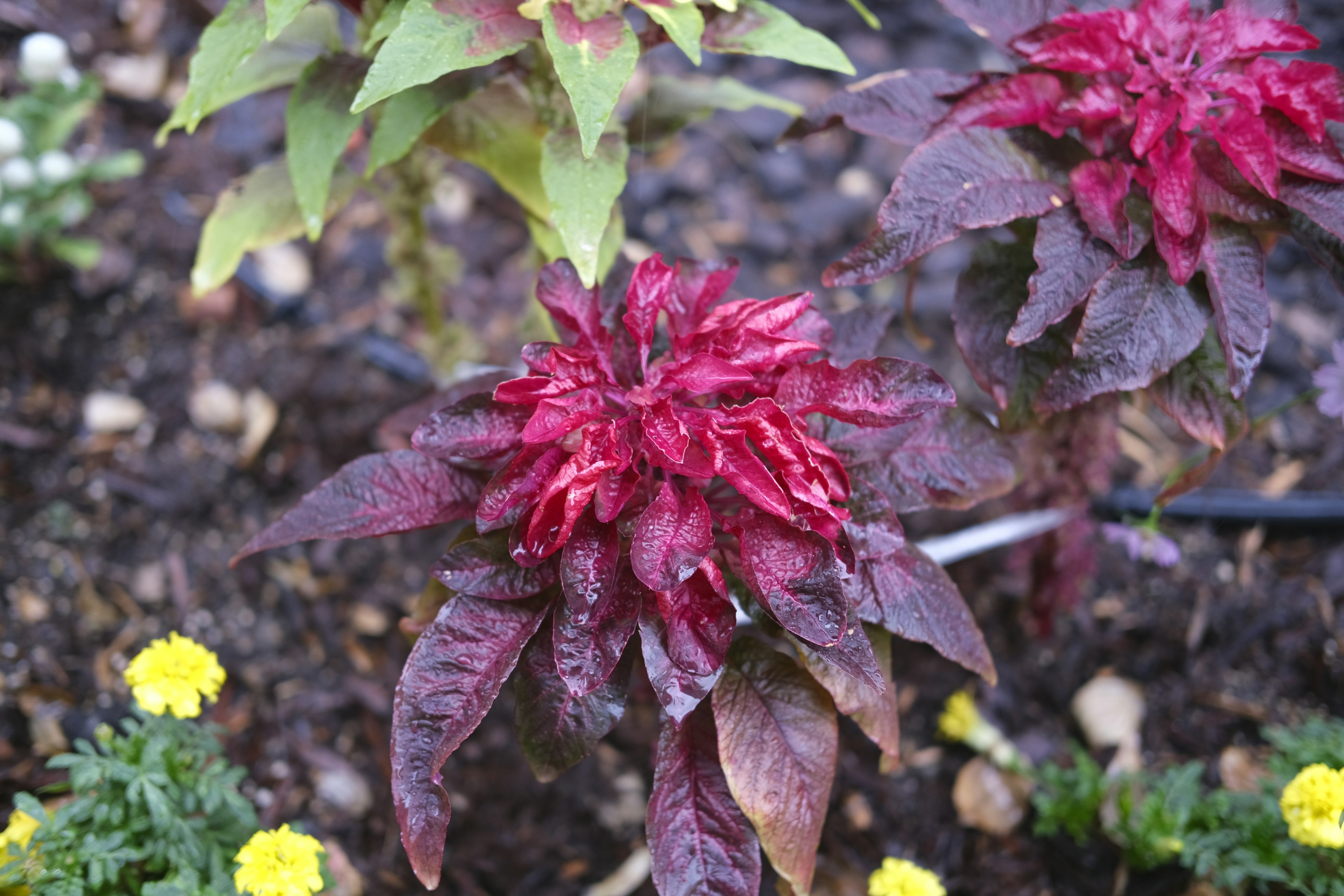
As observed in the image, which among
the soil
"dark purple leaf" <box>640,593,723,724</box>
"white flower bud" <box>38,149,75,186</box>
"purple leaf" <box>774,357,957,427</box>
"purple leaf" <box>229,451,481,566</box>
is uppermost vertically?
"purple leaf" <box>774,357,957,427</box>

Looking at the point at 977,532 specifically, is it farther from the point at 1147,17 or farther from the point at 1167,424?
the point at 1147,17

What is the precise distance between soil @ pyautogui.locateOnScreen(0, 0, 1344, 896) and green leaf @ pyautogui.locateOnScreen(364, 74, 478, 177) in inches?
24.1

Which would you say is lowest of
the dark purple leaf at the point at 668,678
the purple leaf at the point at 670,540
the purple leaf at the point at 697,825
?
the purple leaf at the point at 697,825

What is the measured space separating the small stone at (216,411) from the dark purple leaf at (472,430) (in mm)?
1024

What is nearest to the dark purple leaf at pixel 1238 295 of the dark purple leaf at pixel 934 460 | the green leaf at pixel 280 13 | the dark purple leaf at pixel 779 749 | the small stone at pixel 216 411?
the dark purple leaf at pixel 934 460

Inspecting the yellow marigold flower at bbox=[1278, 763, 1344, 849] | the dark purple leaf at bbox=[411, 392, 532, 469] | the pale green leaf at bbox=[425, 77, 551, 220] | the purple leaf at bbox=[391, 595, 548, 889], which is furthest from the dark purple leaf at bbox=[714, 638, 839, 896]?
the pale green leaf at bbox=[425, 77, 551, 220]

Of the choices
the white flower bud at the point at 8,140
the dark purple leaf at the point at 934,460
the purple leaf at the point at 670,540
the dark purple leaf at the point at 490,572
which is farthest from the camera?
the white flower bud at the point at 8,140

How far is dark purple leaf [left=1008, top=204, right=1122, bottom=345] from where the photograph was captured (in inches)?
40.5

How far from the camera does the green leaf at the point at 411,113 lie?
114cm

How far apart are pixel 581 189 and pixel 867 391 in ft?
1.35

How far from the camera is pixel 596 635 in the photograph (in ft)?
3.04

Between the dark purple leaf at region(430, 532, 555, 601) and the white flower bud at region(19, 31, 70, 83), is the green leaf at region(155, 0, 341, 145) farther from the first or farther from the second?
the dark purple leaf at region(430, 532, 555, 601)

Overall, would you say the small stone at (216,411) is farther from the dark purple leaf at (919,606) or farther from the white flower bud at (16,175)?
the dark purple leaf at (919,606)

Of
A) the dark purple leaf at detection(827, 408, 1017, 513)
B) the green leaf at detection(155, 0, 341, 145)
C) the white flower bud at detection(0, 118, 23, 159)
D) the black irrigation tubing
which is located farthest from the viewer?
the black irrigation tubing
